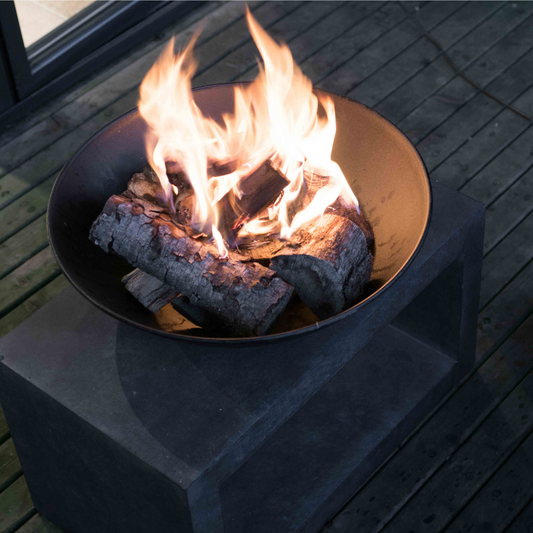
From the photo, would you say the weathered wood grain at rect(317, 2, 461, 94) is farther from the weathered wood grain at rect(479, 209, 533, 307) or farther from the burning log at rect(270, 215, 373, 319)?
the burning log at rect(270, 215, 373, 319)

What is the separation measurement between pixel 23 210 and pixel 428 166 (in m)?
1.56

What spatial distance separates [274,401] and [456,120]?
6.25 feet

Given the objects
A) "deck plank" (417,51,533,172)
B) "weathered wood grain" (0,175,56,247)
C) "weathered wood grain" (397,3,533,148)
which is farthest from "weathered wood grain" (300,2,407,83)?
"weathered wood grain" (0,175,56,247)

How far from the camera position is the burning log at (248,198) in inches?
63.5

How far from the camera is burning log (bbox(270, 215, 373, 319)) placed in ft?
4.87

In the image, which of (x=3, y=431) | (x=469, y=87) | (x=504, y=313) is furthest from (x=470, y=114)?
(x=3, y=431)

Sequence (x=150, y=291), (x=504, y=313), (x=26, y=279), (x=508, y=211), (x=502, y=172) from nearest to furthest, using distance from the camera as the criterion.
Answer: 1. (x=150, y=291)
2. (x=504, y=313)
3. (x=26, y=279)
4. (x=508, y=211)
5. (x=502, y=172)

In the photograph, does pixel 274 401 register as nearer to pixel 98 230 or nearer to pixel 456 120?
pixel 98 230

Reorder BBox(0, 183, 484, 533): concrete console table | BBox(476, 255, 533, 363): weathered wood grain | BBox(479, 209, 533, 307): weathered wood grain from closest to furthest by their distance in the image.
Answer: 1. BBox(0, 183, 484, 533): concrete console table
2. BBox(476, 255, 533, 363): weathered wood grain
3. BBox(479, 209, 533, 307): weathered wood grain

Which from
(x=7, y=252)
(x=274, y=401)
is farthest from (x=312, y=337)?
(x=7, y=252)

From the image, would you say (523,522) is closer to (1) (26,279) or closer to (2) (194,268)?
(2) (194,268)

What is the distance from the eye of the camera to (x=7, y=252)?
256 cm

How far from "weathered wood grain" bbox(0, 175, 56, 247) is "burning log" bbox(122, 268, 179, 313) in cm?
124

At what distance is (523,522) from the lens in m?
1.88
